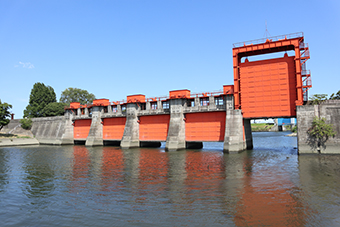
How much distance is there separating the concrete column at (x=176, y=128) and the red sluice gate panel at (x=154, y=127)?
3310 mm

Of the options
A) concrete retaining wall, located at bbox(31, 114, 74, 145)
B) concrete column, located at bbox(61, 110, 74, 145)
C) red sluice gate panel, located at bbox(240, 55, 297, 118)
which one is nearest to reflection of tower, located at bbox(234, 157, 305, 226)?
red sluice gate panel, located at bbox(240, 55, 297, 118)

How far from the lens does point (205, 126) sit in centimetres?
4228

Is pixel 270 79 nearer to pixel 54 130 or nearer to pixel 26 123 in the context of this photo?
pixel 54 130

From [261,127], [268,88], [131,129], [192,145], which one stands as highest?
[268,88]

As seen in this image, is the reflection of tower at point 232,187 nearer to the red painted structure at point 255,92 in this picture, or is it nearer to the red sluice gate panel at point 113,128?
the red painted structure at point 255,92

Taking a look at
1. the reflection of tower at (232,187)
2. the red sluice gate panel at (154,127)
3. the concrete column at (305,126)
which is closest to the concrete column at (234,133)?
the concrete column at (305,126)

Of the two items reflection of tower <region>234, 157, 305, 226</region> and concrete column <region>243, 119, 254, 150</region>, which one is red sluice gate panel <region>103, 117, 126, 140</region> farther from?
reflection of tower <region>234, 157, 305, 226</region>

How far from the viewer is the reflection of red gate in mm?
60625

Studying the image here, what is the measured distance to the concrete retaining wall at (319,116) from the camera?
30797mm

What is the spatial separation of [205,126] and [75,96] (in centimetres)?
8064

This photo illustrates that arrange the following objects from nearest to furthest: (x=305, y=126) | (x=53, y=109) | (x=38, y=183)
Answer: (x=38, y=183) → (x=305, y=126) → (x=53, y=109)

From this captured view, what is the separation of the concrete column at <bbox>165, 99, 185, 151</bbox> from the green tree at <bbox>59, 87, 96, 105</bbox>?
7244cm

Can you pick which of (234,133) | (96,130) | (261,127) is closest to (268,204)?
(234,133)

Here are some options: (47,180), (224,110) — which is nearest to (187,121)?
(224,110)
